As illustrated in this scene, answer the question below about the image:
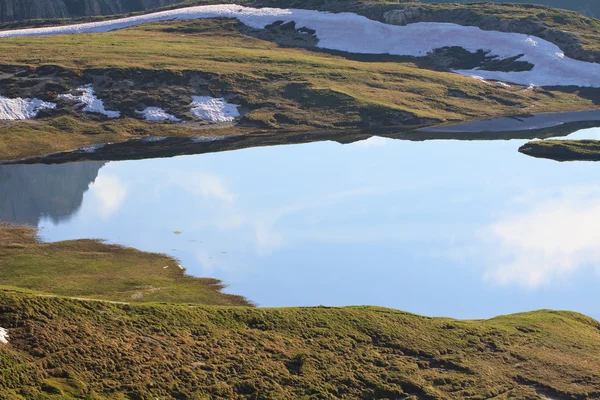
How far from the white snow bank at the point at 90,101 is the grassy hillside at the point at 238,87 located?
1.04 metres

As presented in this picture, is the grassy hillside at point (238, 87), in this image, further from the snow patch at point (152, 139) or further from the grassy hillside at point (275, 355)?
the grassy hillside at point (275, 355)

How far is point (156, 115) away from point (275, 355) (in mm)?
64122

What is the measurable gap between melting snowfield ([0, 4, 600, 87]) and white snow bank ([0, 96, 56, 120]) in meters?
42.1

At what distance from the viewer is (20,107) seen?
92188 millimetres

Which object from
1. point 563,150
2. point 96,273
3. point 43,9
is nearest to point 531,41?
point 563,150

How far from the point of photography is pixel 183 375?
34.2 m

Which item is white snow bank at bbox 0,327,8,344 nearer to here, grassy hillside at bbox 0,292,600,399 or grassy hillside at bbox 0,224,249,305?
grassy hillside at bbox 0,292,600,399

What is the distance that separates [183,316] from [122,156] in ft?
155

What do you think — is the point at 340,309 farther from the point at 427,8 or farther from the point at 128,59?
the point at 427,8

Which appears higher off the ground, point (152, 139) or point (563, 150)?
point (152, 139)

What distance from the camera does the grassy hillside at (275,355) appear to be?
33000 millimetres

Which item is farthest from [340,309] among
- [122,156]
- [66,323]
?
[122,156]

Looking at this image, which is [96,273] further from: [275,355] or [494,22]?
[494,22]

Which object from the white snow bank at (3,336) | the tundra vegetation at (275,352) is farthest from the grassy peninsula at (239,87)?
the white snow bank at (3,336)
